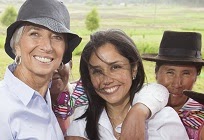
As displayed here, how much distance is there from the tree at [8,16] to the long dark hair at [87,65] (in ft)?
3.79

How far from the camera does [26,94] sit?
1.05m

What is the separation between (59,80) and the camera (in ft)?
5.13

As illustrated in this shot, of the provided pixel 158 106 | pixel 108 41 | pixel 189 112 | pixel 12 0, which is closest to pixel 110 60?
pixel 108 41

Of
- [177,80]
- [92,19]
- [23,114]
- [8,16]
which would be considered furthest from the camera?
[92,19]

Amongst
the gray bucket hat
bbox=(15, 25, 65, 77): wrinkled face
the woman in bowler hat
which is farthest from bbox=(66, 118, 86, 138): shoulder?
the woman in bowler hat

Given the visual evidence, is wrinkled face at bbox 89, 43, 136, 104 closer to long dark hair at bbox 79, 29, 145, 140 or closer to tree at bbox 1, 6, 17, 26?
long dark hair at bbox 79, 29, 145, 140

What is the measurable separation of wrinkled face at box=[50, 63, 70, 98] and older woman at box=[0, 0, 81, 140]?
0.40 m

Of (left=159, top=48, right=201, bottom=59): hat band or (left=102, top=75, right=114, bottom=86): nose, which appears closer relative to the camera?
(left=102, top=75, right=114, bottom=86): nose

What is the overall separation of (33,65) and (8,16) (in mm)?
1300

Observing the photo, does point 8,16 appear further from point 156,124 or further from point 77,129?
point 156,124

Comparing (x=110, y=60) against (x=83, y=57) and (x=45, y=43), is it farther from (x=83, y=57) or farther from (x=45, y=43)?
(x=45, y=43)

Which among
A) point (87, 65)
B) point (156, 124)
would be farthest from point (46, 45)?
point (156, 124)

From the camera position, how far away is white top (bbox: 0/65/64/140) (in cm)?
98

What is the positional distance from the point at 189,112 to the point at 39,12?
703 mm
